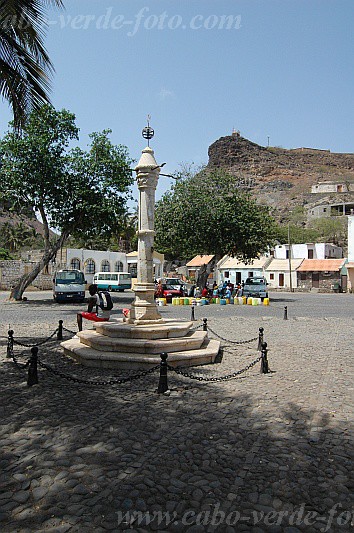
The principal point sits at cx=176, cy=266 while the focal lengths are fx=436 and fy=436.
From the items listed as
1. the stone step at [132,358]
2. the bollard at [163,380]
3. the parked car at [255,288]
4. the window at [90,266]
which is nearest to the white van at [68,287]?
the parked car at [255,288]

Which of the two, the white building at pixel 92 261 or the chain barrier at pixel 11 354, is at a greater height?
the white building at pixel 92 261

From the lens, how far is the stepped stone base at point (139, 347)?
317 inches

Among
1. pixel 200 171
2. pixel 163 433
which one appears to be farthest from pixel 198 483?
pixel 200 171

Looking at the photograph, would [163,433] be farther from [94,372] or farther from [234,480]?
[94,372]

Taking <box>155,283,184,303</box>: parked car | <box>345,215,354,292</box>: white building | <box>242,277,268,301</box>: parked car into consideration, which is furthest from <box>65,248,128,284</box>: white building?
<box>345,215,354,292</box>: white building

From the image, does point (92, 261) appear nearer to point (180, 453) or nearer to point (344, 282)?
point (344, 282)

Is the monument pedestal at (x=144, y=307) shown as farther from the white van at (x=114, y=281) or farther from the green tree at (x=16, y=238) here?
the green tree at (x=16, y=238)

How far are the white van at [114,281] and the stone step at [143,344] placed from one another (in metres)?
31.7

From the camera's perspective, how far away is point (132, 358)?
793 cm

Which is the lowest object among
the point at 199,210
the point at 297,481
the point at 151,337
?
the point at 297,481

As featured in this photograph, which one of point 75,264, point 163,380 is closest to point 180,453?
point 163,380

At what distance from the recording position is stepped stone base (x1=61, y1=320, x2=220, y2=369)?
8.06 m

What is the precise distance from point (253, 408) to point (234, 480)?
2.03 meters

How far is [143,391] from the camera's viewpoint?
6621mm
